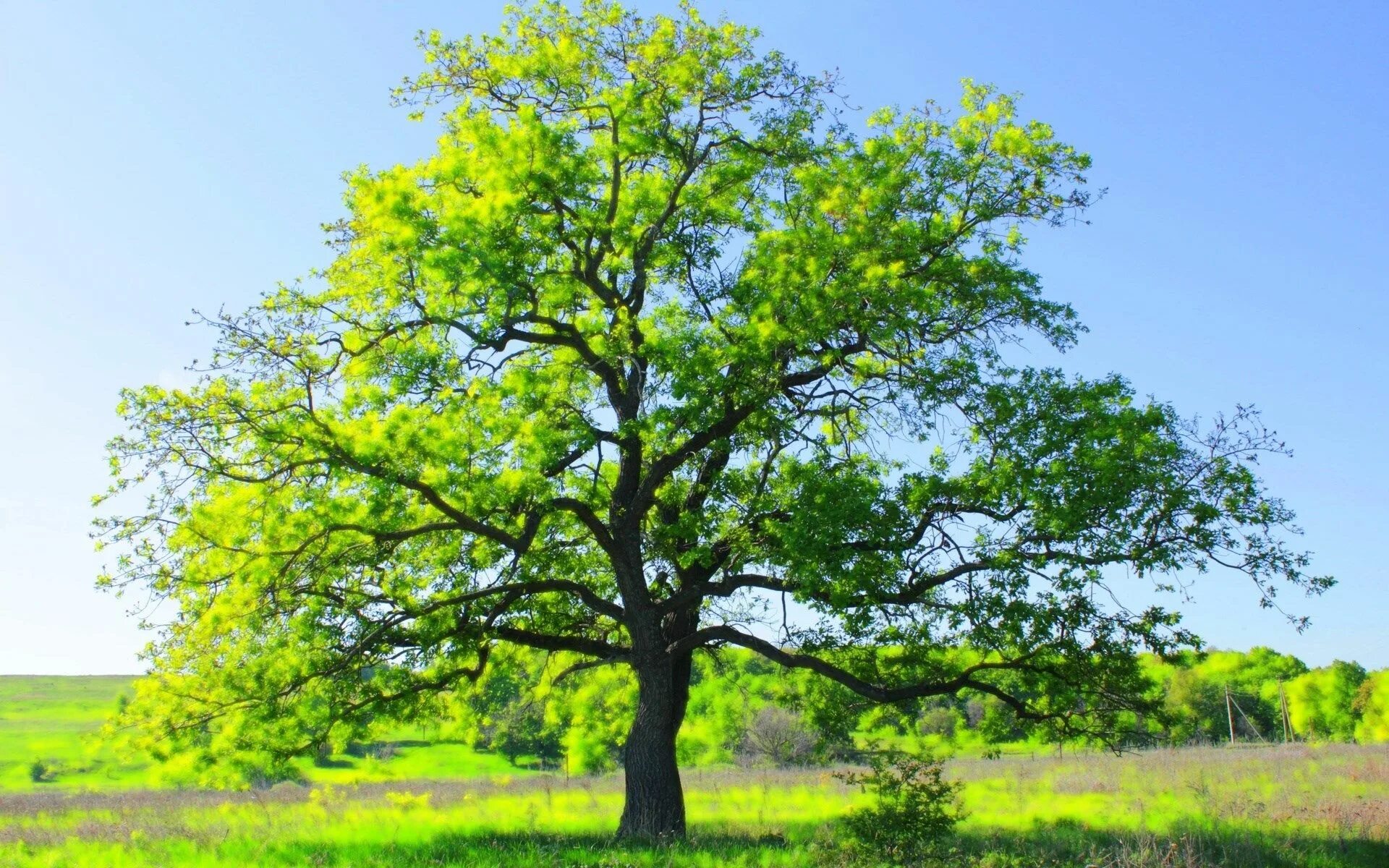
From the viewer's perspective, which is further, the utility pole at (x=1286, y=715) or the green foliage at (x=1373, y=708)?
the utility pole at (x=1286, y=715)

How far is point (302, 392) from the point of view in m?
14.1

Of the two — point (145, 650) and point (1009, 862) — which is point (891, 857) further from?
point (145, 650)

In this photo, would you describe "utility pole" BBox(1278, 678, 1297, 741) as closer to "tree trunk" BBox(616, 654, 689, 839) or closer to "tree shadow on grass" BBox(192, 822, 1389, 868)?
"tree shadow on grass" BBox(192, 822, 1389, 868)

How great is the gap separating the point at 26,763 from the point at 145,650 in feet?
172

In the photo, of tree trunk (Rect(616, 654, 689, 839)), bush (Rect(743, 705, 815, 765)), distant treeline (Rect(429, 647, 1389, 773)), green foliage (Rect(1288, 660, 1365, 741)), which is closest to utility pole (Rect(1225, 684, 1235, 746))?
distant treeline (Rect(429, 647, 1389, 773))

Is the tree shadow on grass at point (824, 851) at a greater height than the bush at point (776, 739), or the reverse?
the tree shadow on grass at point (824, 851)

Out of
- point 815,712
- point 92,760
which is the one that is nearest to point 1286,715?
point 815,712

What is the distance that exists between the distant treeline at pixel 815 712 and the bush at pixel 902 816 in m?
0.60

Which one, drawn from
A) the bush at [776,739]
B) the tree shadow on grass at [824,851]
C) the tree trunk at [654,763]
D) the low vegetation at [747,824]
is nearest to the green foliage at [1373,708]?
the bush at [776,739]

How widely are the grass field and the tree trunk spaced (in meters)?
0.65

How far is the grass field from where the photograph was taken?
13.1 meters

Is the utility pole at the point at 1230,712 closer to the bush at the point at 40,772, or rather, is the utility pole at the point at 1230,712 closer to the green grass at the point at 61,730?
the green grass at the point at 61,730

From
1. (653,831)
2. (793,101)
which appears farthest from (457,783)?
(793,101)

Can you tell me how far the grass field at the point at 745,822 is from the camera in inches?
516
